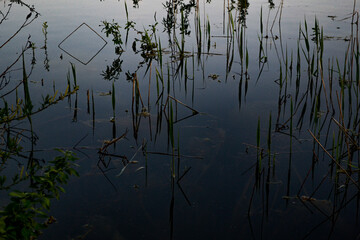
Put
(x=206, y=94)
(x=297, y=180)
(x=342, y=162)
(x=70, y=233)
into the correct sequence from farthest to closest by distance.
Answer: (x=206, y=94)
(x=342, y=162)
(x=297, y=180)
(x=70, y=233)

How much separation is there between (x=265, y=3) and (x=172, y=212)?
6348mm

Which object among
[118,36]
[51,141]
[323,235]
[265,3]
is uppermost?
[265,3]

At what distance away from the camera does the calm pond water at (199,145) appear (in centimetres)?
178

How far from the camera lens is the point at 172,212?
184cm

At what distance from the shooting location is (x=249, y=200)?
1.93m

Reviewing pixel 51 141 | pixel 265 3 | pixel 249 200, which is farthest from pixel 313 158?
pixel 265 3

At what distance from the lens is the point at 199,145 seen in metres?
2.47

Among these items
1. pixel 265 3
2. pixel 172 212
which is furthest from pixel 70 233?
pixel 265 3

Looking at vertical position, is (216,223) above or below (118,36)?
below

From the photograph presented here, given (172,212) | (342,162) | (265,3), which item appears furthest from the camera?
(265,3)

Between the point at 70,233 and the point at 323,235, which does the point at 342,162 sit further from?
the point at 70,233

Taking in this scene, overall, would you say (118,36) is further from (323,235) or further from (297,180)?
(323,235)

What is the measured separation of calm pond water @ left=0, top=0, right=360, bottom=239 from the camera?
1.78 metres

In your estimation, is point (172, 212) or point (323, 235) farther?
point (172, 212)
